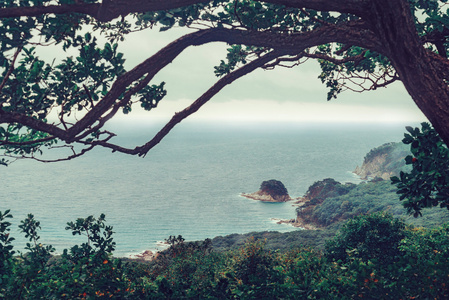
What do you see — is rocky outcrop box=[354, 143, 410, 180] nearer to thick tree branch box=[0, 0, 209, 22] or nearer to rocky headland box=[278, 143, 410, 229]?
rocky headland box=[278, 143, 410, 229]

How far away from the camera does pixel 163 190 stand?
383 ft

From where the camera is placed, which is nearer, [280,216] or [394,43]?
[394,43]

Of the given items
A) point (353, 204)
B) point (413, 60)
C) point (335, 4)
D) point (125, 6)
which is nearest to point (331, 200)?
point (353, 204)

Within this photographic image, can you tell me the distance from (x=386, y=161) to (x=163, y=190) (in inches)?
2539

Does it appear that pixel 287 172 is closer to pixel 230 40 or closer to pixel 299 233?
pixel 299 233

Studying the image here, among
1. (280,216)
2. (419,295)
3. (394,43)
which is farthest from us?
(280,216)

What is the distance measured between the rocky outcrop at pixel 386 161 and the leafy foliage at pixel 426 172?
9088 cm

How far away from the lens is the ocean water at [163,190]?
77938 millimetres

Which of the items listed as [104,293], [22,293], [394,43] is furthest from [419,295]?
[22,293]

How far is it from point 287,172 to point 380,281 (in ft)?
424

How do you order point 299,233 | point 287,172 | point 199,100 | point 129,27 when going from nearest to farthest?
point 199,100 → point 129,27 → point 299,233 → point 287,172

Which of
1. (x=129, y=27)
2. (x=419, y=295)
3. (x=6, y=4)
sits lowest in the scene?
(x=419, y=295)

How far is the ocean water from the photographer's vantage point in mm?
77938

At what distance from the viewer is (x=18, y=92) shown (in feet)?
21.2
